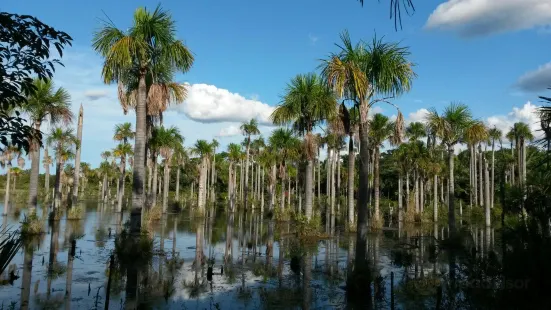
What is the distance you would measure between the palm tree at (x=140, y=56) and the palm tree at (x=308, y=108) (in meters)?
10.2

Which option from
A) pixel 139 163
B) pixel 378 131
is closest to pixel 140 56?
pixel 139 163

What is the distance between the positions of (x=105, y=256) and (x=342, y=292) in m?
10.2

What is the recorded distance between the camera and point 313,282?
544 inches

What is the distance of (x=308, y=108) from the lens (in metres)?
28.4

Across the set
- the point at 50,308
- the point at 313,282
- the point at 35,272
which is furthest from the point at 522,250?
the point at 35,272

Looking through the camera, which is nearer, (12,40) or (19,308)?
(12,40)

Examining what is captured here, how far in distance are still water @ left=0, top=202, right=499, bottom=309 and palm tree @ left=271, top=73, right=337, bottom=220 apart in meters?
6.27

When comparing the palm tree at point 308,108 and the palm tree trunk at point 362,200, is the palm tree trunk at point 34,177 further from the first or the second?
the palm tree trunk at point 362,200

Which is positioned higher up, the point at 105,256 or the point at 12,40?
the point at 12,40

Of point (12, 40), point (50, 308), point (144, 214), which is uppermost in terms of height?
point (12, 40)

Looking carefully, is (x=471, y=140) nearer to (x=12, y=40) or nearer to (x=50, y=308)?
(x=50, y=308)

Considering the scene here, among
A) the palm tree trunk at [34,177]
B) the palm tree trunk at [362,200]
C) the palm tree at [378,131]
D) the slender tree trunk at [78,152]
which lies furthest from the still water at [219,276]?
the slender tree trunk at [78,152]

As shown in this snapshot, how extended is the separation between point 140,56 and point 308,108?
507 inches

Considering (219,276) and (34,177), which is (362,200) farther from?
(34,177)
